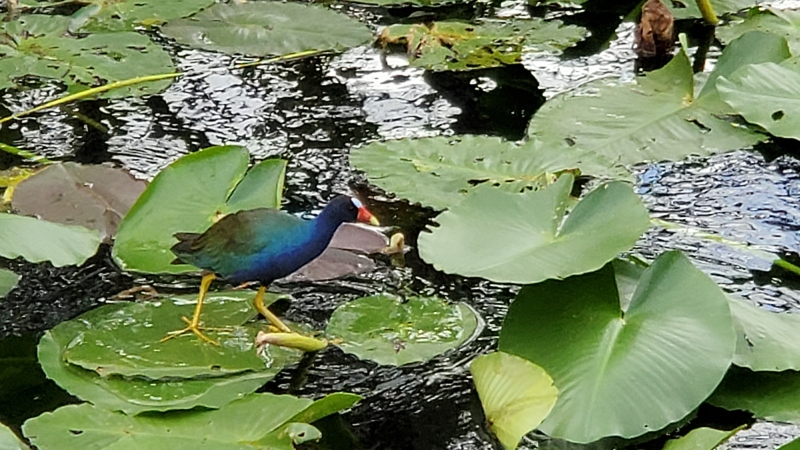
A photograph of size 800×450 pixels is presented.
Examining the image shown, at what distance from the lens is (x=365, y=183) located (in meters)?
2.25

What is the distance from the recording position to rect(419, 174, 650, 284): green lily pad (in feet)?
4.98

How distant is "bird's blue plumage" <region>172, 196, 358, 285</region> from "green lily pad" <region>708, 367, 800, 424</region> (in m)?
0.58

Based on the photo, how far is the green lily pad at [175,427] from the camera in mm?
1379

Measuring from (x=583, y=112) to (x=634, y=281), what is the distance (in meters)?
0.74

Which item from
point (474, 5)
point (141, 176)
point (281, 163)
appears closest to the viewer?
point (281, 163)

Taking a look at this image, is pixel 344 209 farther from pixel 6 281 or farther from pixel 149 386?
pixel 6 281

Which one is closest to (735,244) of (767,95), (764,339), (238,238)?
(767,95)

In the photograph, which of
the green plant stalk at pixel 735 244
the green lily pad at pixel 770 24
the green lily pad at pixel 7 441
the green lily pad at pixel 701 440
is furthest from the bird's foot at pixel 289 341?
the green lily pad at pixel 770 24

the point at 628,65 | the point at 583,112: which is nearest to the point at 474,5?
the point at 628,65

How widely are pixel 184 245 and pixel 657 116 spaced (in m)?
1.04

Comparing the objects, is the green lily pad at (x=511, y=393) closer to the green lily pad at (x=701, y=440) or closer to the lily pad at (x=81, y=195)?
the green lily pad at (x=701, y=440)

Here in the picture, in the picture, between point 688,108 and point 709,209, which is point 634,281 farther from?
point 688,108

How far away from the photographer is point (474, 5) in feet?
10.5

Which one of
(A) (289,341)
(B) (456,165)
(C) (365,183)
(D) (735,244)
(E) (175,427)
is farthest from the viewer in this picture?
(C) (365,183)
